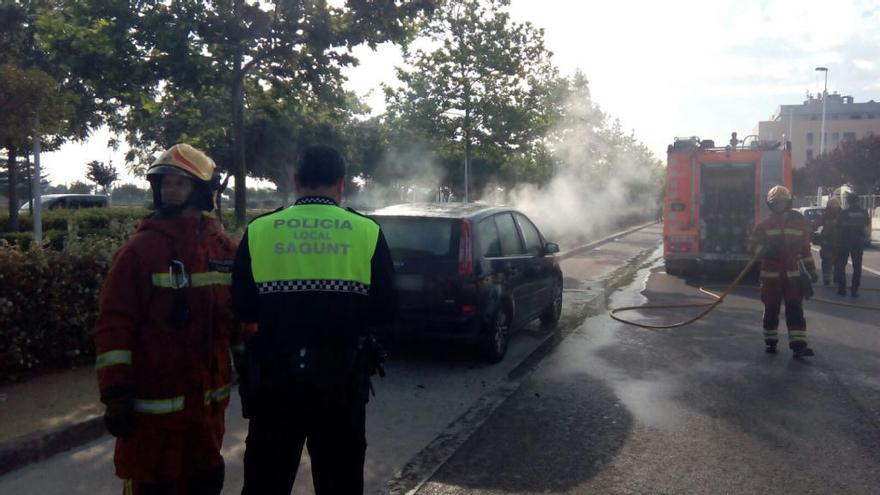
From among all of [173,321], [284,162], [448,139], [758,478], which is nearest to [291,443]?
[173,321]

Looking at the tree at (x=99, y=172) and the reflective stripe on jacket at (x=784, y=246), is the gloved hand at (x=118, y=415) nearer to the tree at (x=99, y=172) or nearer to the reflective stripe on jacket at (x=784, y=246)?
the reflective stripe on jacket at (x=784, y=246)

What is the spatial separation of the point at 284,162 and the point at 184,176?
33394mm

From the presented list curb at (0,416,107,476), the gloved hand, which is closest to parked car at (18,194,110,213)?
curb at (0,416,107,476)

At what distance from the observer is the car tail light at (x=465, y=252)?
7254 millimetres

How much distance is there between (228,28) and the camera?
11242mm

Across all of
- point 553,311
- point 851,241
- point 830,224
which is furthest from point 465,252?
point 830,224

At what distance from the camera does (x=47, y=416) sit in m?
5.38

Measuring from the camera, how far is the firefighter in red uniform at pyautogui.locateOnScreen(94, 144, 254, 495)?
109 inches

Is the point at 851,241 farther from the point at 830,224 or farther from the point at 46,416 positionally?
the point at 46,416

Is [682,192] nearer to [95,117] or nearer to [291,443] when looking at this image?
[95,117]

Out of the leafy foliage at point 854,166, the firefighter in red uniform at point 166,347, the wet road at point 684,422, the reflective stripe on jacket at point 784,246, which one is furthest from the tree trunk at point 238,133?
the leafy foliage at point 854,166

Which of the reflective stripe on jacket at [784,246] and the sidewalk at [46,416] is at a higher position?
the reflective stripe on jacket at [784,246]

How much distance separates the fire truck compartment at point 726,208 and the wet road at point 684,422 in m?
5.72

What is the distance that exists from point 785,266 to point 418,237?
149 inches
